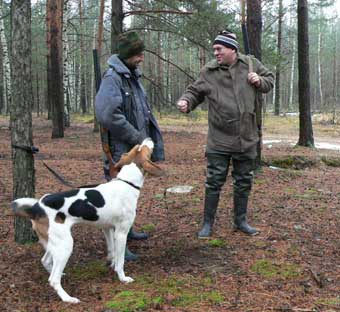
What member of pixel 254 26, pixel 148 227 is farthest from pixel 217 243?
pixel 254 26

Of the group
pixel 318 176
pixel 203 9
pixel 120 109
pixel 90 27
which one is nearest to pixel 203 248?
pixel 120 109

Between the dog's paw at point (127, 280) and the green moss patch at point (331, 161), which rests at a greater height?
the green moss patch at point (331, 161)

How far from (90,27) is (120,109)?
45785 mm

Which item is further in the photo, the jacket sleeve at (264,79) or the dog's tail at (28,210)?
the jacket sleeve at (264,79)

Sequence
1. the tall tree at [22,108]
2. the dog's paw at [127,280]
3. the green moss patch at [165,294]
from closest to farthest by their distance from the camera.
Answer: the green moss patch at [165,294] < the dog's paw at [127,280] < the tall tree at [22,108]

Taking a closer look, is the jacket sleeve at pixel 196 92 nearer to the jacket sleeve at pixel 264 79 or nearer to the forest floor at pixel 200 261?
the jacket sleeve at pixel 264 79

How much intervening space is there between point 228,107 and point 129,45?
1.38 meters

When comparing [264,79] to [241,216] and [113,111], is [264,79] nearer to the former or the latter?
[241,216]

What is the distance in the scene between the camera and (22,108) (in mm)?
4863

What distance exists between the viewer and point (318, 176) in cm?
945

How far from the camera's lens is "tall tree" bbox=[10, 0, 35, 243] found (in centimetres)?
476

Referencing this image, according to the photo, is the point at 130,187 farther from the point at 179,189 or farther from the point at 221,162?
the point at 179,189

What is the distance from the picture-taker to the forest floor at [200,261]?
383 cm

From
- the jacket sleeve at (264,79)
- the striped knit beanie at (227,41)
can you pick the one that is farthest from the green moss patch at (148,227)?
the striped knit beanie at (227,41)
